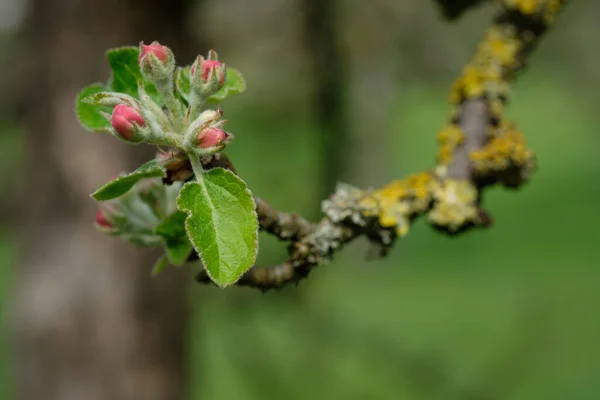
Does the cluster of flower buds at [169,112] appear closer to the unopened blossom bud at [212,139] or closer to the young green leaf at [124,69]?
the unopened blossom bud at [212,139]

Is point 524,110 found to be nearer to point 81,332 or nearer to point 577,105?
point 577,105

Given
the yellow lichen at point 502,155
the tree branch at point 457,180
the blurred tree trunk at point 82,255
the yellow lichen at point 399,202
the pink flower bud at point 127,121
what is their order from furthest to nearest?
the blurred tree trunk at point 82,255 < the yellow lichen at point 502,155 < the yellow lichen at point 399,202 < the tree branch at point 457,180 < the pink flower bud at point 127,121

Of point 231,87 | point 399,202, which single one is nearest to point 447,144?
point 399,202

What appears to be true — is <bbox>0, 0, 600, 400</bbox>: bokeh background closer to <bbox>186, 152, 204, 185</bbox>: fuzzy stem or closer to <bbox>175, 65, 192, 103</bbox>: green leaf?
<bbox>175, 65, 192, 103</bbox>: green leaf

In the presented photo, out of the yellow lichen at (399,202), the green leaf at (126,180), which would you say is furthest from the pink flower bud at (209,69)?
the yellow lichen at (399,202)

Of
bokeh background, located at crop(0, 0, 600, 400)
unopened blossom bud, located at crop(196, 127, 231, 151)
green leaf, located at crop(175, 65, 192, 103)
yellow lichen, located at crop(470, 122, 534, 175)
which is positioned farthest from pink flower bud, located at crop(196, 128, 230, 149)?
bokeh background, located at crop(0, 0, 600, 400)

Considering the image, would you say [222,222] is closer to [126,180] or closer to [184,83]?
A: [126,180]
